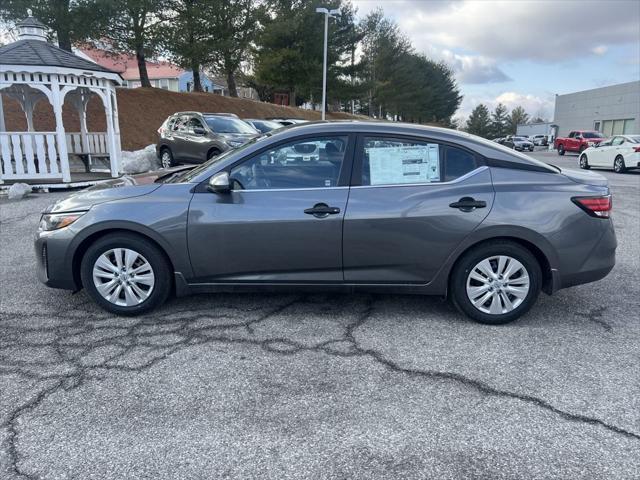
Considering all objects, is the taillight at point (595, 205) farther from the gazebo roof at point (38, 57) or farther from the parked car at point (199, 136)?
the gazebo roof at point (38, 57)

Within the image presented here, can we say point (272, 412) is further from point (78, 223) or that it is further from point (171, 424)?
point (78, 223)

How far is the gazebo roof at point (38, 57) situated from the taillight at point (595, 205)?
36.0ft

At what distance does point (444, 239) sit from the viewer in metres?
3.92

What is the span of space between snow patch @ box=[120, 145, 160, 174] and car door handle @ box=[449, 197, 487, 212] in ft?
40.9

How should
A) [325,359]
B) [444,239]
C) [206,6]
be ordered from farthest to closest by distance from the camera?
[206,6], [444,239], [325,359]

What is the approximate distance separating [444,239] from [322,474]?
7.00 feet

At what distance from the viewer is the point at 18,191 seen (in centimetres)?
1059

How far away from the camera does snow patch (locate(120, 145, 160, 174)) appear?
14925 millimetres

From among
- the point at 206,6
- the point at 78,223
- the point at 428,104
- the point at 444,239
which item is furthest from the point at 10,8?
the point at 428,104

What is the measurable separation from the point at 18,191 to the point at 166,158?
17.3 feet

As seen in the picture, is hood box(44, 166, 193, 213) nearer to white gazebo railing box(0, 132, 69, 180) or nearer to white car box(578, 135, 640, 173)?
white gazebo railing box(0, 132, 69, 180)

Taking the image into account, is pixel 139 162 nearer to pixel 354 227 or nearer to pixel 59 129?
pixel 59 129

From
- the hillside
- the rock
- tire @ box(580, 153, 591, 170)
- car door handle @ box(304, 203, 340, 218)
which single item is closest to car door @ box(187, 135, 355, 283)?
car door handle @ box(304, 203, 340, 218)

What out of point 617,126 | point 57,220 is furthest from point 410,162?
point 617,126
